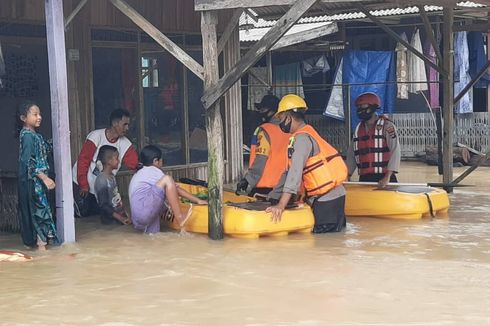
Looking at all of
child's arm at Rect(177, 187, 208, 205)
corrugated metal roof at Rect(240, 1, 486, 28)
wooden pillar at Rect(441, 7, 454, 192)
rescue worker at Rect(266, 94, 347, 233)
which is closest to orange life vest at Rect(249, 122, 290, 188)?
rescue worker at Rect(266, 94, 347, 233)

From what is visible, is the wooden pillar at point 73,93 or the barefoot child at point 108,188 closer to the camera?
the barefoot child at point 108,188

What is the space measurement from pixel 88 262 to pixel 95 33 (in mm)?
4455

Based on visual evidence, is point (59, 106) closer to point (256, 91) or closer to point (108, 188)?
point (108, 188)

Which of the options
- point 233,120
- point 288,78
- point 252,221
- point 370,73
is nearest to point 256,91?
point 288,78

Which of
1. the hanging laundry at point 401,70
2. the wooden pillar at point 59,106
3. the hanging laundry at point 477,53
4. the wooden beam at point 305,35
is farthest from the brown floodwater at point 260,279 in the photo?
the hanging laundry at point 477,53

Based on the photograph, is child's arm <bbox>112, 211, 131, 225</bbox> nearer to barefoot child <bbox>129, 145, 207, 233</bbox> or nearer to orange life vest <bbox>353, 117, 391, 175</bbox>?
barefoot child <bbox>129, 145, 207, 233</bbox>

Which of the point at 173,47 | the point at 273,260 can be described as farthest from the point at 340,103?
the point at 273,260

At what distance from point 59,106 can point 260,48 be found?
2.11 metres

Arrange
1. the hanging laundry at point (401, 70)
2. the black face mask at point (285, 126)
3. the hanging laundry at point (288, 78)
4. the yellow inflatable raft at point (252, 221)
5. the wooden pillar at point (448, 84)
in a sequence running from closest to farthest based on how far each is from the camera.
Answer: the yellow inflatable raft at point (252, 221) → the black face mask at point (285, 126) → the wooden pillar at point (448, 84) → the hanging laundry at point (401, 70) → the hanging laundry at point (288, 78)

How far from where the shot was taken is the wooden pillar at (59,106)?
745 cm

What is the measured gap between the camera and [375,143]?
30.2 feet

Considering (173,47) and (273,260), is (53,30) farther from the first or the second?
(273,260)

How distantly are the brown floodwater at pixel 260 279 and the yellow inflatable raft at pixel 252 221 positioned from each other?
12 cm

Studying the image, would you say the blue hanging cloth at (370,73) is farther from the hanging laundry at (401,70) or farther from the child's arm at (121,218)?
the child's arm at (121,218)
